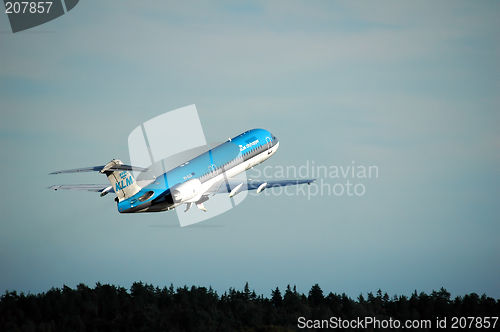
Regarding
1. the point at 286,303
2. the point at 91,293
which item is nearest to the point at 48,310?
the point at 91,293

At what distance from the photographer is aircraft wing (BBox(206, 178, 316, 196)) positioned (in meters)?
71.2

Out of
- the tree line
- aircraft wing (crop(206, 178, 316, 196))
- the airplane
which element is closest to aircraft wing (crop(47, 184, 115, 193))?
the airplane

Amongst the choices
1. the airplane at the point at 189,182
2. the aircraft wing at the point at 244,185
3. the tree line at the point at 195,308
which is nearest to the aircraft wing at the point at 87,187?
the airplane at the point at 189,182

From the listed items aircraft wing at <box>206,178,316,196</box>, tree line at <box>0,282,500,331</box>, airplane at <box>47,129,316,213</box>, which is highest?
airplane at <box>47,129,316,213</box>

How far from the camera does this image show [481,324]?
9356cm

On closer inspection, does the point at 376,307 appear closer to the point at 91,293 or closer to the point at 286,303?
the point at 286,303

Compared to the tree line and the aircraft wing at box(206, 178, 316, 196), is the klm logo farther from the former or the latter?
the tree line

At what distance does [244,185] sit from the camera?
72.9 m

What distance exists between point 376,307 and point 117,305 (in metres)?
44.7

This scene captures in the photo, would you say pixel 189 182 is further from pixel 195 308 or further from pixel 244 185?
pixel 195 308

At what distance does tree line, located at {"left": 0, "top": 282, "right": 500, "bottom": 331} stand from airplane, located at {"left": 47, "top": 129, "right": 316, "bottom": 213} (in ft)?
95.4

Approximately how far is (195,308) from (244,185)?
45.1 metres

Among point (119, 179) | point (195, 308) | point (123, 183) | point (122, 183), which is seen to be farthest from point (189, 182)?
point (195, 308)

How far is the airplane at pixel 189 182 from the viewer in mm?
65188
